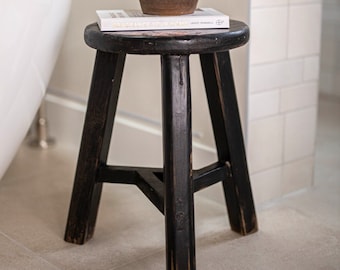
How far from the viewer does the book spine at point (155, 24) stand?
3.92 feet

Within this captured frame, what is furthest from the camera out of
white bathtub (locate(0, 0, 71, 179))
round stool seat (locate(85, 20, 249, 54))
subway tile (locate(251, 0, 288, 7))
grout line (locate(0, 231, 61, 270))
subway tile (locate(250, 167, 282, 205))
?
subway tile (locate(250, 167, 282, 205))

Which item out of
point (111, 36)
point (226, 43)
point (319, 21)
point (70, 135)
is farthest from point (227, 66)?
point (70, 135)

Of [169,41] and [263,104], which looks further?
[263,104]

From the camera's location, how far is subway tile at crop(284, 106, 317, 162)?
66.8 inches

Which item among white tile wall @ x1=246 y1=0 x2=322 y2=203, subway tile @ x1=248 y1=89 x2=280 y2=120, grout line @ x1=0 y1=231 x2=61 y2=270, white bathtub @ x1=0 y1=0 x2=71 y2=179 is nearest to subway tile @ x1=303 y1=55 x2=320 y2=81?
white tile wall @ x1=246 y1=0 x2=322 y2=203

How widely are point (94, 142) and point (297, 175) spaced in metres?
0.62

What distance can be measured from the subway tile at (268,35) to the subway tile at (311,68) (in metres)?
0.09

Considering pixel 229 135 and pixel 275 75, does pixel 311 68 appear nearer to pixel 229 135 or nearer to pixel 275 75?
pixel 275 75

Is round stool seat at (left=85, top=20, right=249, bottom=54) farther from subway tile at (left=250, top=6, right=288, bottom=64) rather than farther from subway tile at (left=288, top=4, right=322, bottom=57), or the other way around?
subway tile at (left=288, top=4, right=322, bottom=57)

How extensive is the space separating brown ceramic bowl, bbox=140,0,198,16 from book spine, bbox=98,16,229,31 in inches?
1.7

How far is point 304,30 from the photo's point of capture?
165 centimetres

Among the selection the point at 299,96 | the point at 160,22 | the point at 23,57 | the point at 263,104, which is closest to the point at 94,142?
the point at 23,57

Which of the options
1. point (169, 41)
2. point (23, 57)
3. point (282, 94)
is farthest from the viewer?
point (282, 94)

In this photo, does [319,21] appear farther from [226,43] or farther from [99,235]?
[99,235]
